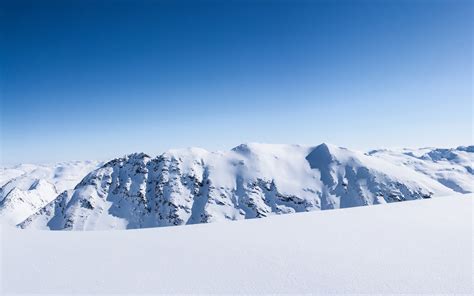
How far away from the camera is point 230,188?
547 ft

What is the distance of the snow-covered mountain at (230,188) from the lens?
153750 mm

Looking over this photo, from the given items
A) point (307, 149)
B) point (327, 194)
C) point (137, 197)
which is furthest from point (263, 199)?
point (137, 197)

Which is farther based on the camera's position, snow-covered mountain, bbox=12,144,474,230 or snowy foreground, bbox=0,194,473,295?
snow-covered mountain, bbox=12,144,474,230

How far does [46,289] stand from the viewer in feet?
14.0

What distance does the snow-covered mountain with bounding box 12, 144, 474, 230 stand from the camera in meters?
154

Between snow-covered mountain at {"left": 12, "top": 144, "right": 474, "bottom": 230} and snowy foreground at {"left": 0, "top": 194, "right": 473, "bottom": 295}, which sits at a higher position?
snowy foreground at {"left": 0, "top": 194, "right": 473, "bottom": 295}

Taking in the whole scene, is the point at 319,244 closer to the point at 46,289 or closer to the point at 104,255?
the point at 104,255

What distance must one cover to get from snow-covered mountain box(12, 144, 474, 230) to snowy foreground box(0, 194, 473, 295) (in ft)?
465

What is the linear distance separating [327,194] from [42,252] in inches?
6401

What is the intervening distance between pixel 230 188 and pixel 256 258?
535 ft

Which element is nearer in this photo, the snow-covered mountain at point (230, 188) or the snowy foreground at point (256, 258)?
the snowy foreground at point (256, 258)

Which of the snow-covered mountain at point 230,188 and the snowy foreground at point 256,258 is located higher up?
the snowy foreground at point 256,258

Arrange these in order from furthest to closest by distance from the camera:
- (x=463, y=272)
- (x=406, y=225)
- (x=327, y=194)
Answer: (x=327, y=194) < (x=406, y=225) < (x=463, y=272)

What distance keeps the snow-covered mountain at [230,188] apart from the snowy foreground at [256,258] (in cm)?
14170
